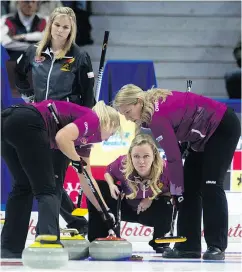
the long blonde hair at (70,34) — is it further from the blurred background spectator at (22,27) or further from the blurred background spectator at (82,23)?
the blurred background spectator at (82,23)

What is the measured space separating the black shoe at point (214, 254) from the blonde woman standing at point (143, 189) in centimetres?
42

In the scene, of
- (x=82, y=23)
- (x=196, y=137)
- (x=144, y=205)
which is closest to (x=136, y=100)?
(x=196, y=137)

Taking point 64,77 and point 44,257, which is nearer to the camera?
point 44,257

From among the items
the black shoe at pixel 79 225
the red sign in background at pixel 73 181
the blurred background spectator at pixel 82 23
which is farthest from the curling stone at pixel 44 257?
the blurred background spectator at pixel 82 23

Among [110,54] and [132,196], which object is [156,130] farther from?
[110,54]

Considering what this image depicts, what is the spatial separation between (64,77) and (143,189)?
31.7 inches

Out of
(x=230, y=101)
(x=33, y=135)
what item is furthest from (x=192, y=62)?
(x=33, y=135)

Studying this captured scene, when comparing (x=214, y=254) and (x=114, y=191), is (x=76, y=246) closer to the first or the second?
(x=114, y=191)

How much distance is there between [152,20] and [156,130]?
15.1 ft

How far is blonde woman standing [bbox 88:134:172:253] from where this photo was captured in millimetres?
4352

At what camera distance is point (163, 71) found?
804 centimetres

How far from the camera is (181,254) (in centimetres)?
416

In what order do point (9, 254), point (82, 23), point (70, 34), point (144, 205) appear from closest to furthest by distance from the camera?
point (9, 254), point (70, 34), point (144, 205), point (82, 23)

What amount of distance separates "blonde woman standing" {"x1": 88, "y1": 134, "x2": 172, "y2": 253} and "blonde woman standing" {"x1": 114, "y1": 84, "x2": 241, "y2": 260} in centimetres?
26
